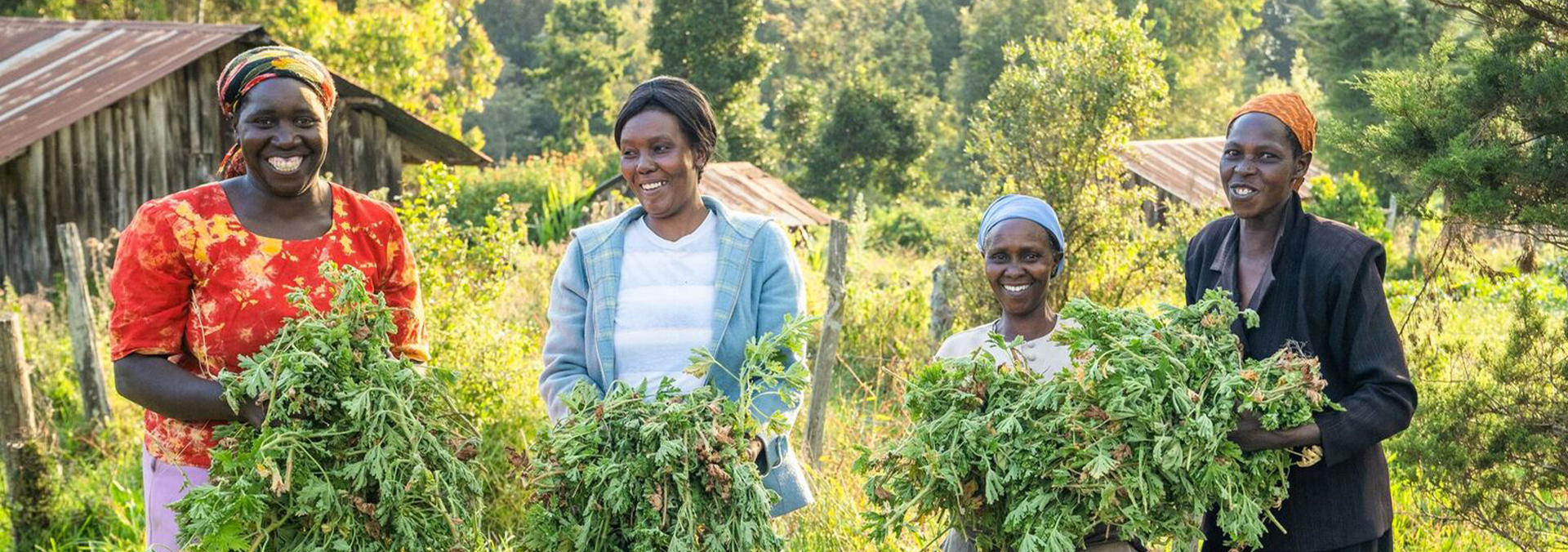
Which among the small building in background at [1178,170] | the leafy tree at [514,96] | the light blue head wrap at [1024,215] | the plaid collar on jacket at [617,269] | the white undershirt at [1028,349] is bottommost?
the leafy tree at [514,96]

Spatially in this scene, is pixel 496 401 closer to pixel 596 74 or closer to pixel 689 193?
pixel 689 193

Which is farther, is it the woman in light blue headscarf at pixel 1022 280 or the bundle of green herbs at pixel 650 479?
the woman in light blue headscarf at pixel 1022 280

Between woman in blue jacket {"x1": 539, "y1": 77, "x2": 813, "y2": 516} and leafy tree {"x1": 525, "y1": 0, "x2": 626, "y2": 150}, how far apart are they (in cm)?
2851

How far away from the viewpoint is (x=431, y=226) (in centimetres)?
679

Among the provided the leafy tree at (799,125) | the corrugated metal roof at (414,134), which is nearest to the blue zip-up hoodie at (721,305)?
Result: the corrugated metal roof at (414,134)

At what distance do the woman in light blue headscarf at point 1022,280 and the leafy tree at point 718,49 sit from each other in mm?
20419

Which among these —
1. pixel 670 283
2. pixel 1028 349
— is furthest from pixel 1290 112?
pixel 670 283

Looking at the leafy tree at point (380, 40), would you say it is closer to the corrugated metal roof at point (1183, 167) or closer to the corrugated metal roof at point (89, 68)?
the corrugated metal roof at point (89, 68)

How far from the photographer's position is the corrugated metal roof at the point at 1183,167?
19.3 metres

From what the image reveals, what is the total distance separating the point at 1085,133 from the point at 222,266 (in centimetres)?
638

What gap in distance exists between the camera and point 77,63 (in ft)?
48.3

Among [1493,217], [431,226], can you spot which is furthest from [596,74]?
[1493,217]

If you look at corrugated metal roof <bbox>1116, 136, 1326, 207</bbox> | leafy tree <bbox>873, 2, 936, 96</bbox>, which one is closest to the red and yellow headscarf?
corrugated metal roof <bbox>1116, 136, 1326, 207</bbox>

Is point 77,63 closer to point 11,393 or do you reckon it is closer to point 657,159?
point 11,393
